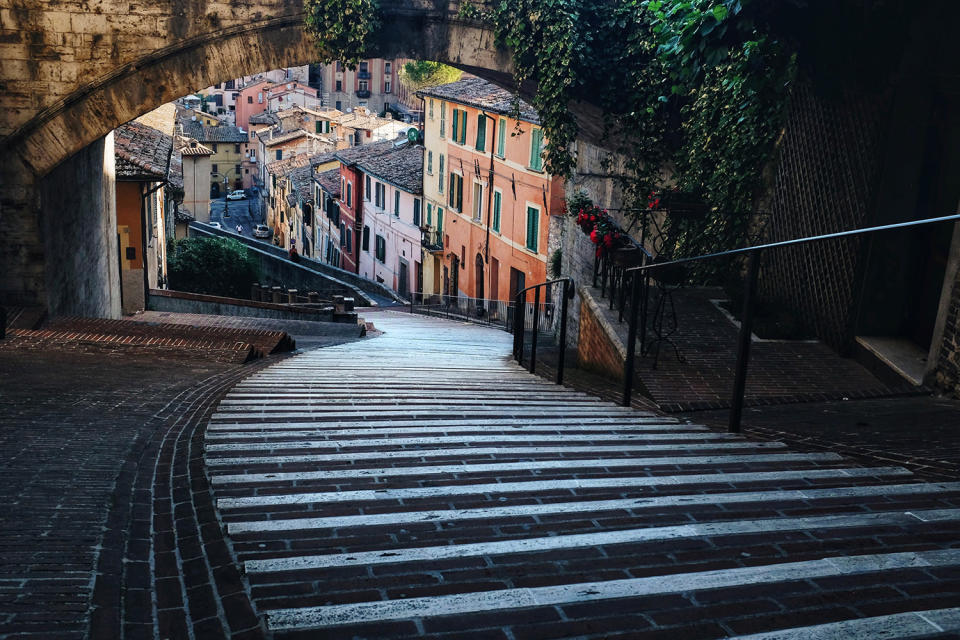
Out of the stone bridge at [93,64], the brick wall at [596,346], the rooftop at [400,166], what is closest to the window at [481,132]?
the rooftop at [400,166]

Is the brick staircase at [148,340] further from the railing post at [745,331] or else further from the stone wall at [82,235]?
the railing post at [745,331]

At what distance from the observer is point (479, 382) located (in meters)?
8.19

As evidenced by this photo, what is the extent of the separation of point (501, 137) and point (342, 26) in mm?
18271

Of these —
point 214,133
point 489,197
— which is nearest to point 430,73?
point 214,133

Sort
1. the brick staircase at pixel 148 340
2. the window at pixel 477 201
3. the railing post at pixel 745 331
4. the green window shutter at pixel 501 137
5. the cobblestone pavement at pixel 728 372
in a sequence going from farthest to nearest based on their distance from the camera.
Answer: the window at pixel 477 201 → the green window shutter at pixel 501 137 → the brick staircase at pixel 148 340 → the cobblestone pavement at pixel 728 372 → the railing post at pixel 745 331

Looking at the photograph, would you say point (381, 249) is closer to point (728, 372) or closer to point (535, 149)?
point (535, 149)

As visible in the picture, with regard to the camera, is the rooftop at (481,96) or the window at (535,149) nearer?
the window at (535,149)

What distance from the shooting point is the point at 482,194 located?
30.9 m

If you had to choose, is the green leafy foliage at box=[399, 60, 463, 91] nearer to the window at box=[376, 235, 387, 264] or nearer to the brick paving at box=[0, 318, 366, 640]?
the window at box=[376, 235, 387, 264]

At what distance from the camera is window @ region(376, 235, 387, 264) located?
4053 centimetres

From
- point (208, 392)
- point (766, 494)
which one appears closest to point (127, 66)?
point (208, 392)

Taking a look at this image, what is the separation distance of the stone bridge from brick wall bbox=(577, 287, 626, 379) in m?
4.22

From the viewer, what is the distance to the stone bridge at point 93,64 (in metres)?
10.7

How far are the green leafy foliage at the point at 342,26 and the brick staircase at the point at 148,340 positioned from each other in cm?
356
